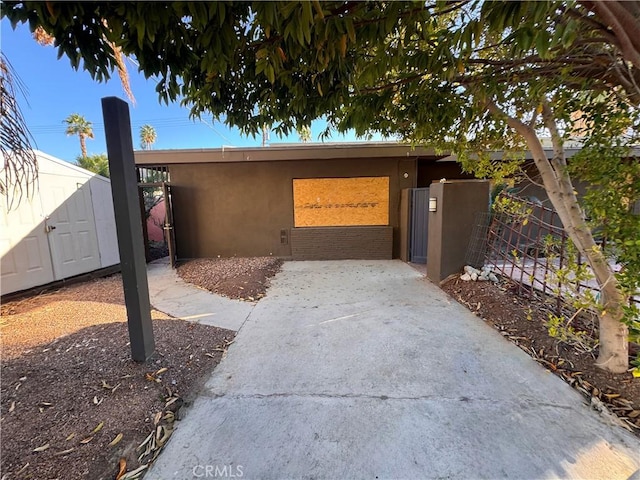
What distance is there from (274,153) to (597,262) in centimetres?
617

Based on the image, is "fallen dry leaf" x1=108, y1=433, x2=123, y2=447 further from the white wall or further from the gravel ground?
the white wall

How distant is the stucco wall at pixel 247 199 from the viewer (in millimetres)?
7297

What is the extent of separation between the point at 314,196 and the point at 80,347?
18.6 ft

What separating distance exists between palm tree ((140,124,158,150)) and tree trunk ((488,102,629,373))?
3028cm

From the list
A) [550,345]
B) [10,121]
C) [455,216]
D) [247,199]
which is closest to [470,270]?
[455,216]

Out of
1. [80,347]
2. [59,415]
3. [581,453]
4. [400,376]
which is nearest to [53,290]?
[80,347]

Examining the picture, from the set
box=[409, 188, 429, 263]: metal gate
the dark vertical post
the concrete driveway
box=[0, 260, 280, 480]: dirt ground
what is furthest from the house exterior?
the dark vertical post

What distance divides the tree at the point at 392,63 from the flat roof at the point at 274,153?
11.3 ft

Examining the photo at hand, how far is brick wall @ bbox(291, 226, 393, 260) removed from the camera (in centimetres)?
741

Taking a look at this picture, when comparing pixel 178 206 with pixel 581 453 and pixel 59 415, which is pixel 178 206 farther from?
pixel 581 453

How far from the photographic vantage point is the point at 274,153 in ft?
22.4

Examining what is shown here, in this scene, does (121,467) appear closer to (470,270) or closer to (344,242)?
(470,270)

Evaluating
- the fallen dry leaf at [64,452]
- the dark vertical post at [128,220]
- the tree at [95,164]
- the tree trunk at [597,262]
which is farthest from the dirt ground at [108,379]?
the tree at [95,164]

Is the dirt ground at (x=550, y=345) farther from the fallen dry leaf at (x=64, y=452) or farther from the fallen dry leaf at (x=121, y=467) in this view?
the fallen dry leaf at (x=64, y=452)
